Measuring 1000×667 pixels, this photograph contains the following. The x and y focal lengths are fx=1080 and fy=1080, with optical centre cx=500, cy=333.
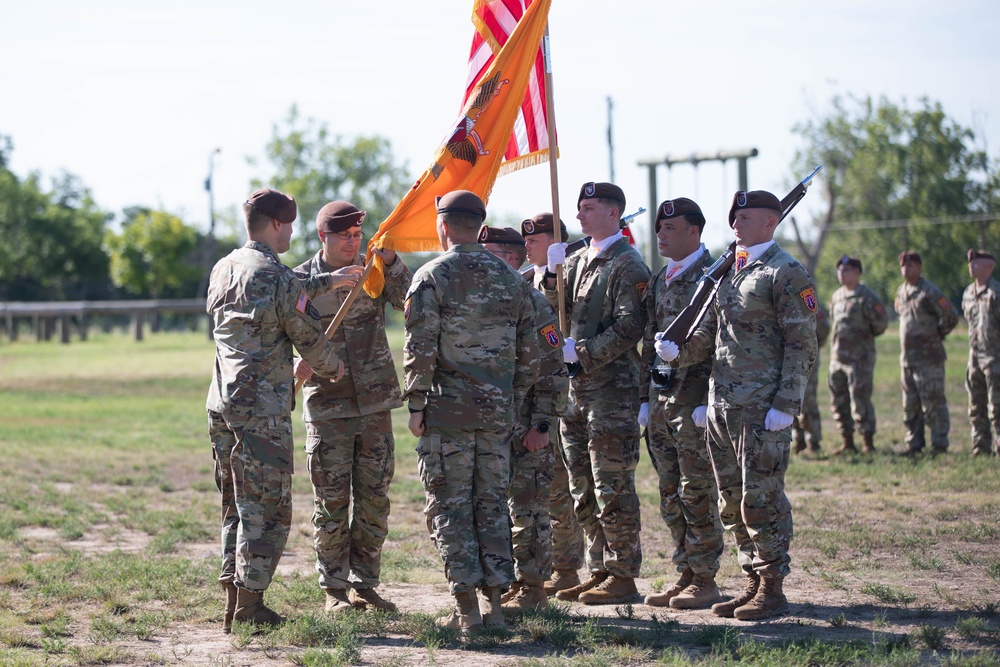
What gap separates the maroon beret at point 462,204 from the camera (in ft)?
20.2

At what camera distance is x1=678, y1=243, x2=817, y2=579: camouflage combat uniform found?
6.28 metres

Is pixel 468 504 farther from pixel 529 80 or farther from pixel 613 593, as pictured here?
pixel 529 80

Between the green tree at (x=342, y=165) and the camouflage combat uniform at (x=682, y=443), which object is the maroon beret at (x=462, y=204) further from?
the green tree at (x=342, y=165)

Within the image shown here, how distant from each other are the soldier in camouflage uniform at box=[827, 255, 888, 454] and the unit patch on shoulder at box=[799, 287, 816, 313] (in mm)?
7906

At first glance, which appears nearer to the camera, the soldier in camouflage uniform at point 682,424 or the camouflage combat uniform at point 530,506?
the camouflage combat uniform at point 530,506

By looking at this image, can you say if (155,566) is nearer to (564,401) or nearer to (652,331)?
(564,401)

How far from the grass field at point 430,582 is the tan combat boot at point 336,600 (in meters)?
0.16

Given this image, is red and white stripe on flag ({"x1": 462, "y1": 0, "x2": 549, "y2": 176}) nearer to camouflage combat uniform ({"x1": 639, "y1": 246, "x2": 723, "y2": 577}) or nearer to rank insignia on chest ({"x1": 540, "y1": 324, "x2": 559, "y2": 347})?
camouflage combat uniform ({"x1": 639, "y1": 246, "x2": 723, "y2": 577})

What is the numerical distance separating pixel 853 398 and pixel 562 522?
7.76 m

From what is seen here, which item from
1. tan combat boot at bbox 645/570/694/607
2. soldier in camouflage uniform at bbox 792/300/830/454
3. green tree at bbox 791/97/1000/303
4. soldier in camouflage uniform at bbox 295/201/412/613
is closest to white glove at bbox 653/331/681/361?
tan combat boot at bbox 645/570/694/607

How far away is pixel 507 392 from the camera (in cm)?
612

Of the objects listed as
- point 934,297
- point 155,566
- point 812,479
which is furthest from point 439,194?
point 934,297

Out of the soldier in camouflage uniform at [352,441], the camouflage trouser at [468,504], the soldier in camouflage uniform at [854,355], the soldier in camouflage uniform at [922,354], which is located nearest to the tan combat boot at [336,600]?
the soldier in camouflage uniform at [352,441]

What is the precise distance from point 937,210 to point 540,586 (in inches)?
2047
